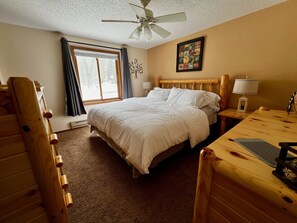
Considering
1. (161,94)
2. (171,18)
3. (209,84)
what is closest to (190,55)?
(209,84)

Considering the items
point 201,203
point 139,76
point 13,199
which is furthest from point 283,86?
point 139,76

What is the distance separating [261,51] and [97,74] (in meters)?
3.74

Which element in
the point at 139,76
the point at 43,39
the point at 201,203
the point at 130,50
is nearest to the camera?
the point at 201,203

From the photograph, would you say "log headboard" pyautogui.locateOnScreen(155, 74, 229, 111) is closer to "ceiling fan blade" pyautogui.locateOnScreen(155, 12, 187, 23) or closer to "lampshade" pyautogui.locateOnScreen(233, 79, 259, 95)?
"lampshade" pyautogui.locateOnScreen(233, 79, 259, 95)

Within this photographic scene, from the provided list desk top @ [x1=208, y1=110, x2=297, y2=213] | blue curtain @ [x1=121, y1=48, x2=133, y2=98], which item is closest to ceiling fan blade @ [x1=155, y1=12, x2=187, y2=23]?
desk top @ [x1=208, y1=110, x2=297, y2=213]

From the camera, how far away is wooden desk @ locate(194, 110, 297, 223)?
0.42 metres

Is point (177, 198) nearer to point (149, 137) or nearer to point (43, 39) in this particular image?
point (149, 137)

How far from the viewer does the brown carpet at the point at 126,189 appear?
118 centimetres

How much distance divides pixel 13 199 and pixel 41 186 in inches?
4.4

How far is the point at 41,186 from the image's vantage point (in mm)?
667

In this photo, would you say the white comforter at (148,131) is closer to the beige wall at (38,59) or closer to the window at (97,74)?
the beige wall at (38,59)

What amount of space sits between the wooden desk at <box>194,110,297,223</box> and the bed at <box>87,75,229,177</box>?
773 millimetres

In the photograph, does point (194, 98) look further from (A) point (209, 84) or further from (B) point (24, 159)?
(B) point (24, 159)

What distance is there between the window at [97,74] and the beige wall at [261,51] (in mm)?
2544
